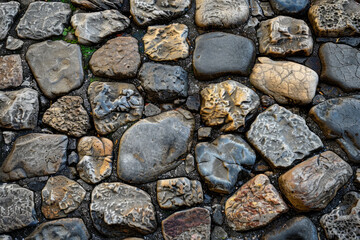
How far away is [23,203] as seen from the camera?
1.87 m

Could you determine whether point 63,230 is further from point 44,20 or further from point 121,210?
point 44,20

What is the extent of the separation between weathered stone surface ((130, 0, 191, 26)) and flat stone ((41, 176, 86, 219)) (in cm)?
108

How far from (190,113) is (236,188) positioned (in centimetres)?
49

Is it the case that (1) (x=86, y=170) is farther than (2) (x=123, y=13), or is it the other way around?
(2) (x=123, y=13)

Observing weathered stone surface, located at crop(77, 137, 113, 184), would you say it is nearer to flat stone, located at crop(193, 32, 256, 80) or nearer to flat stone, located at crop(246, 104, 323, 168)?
flat stone, located at crop(193, 32, 256, 80)

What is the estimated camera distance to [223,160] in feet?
6.06

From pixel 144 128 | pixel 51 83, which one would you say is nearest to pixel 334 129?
pixel 144 128

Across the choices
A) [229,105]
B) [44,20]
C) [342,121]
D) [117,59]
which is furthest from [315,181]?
[44,20]

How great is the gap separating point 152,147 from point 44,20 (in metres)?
1.10

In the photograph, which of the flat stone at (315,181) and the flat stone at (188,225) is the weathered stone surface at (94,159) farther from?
the flat stone at (315,181)

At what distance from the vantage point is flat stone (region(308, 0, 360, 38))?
1967mm

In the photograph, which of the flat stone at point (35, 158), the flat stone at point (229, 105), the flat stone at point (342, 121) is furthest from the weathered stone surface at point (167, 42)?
the flat stone at point (342, 121)

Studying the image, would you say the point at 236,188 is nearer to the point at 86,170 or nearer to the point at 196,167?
the point at 196,167

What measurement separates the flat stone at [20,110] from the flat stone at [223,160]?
99cm
